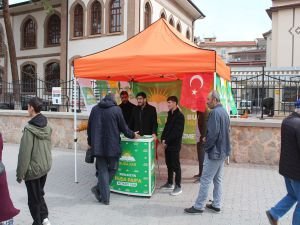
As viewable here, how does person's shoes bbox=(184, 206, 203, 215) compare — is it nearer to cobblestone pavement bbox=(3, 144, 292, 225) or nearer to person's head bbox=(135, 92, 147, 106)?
cobblestone pavement bbox=(3, 144, 292, 225)

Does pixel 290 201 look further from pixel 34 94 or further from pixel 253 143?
pixel 34 94

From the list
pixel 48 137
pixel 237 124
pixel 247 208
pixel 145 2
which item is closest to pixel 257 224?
pixel 247 208

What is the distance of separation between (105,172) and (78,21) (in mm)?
19661

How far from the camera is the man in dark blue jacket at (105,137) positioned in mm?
5965

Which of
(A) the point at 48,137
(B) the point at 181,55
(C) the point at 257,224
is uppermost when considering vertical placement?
(B) the point at 181,55

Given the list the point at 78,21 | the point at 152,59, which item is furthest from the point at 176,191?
the point at 78,21

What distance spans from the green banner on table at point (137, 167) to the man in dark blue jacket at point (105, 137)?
333 mm

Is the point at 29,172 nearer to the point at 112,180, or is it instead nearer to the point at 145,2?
the point at 112,180

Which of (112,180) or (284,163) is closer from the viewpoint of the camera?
(284,163)

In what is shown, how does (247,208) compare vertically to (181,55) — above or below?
below

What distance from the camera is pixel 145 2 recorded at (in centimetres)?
2228

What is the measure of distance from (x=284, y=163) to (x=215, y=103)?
1403 millimetres

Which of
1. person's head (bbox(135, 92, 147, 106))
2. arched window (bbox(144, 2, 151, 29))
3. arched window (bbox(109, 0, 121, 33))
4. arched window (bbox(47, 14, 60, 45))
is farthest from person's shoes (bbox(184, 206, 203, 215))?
arched window (bbox(47, 14, 60, 45))

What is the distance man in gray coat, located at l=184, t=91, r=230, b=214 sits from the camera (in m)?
5.28
